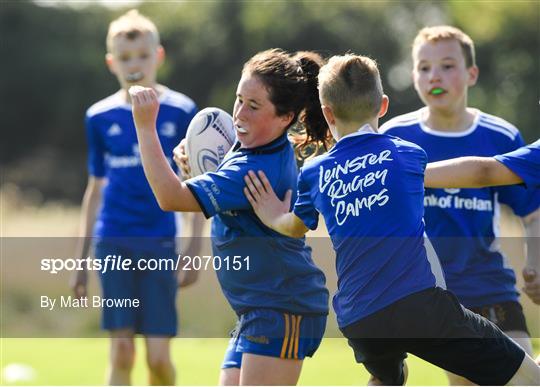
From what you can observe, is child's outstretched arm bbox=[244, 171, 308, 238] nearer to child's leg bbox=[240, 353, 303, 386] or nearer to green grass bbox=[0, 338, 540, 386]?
child's leg bbox=[240, 353, 303, 386]

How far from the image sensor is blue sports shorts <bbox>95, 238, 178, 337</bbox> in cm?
724

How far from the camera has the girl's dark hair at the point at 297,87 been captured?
493 cm

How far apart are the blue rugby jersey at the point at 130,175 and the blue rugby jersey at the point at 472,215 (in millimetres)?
1873

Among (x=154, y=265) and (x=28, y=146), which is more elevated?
(x=28, y=146)

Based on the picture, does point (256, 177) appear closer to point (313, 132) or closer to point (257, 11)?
point (313, 132)

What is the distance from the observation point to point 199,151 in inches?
205

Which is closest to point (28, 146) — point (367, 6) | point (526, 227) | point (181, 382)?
point (367, 6)

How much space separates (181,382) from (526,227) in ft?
12.1

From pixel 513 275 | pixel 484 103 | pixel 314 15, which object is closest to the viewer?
pixel 513 275

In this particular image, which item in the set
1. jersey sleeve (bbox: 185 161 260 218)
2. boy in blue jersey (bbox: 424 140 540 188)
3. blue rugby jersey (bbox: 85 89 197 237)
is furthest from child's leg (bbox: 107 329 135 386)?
boy in blue jersey (bbox: 424 140 540 188)

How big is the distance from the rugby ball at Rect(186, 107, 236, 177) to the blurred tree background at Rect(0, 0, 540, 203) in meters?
28.7

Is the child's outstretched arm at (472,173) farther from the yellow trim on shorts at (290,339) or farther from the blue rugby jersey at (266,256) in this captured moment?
the yellow trim on shorts at (290,339)

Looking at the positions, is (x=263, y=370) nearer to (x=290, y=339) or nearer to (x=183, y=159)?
(x=290, y=339)

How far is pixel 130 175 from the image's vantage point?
7.39m
